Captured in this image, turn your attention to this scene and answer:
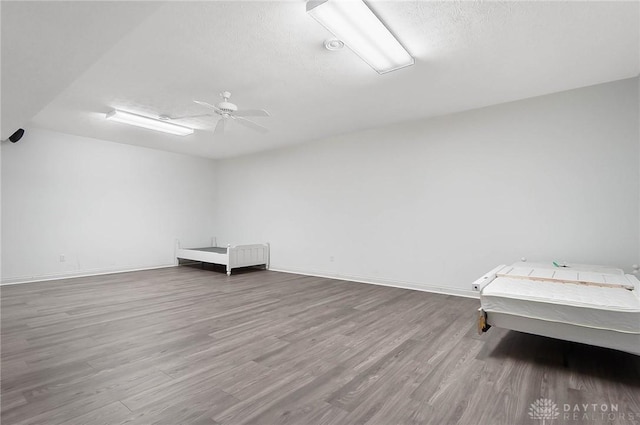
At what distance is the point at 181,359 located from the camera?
7.71 feet

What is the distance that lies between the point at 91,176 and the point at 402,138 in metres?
5.97

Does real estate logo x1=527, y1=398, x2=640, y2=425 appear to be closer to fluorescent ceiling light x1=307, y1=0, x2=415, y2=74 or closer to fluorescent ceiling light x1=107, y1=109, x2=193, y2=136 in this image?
fluorescent ceiling light x1=307, y1=0, x2=415, y2=74

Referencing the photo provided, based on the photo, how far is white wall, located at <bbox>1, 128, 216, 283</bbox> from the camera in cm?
517

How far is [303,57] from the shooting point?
2.93 meters

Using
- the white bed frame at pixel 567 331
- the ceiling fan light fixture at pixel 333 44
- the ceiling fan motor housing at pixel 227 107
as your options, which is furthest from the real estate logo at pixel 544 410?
the ceiling fan motor housing at pixel 227 107

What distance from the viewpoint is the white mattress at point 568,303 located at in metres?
2.04

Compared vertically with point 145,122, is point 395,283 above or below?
below

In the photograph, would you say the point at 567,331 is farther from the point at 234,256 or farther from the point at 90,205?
the point at 90,205

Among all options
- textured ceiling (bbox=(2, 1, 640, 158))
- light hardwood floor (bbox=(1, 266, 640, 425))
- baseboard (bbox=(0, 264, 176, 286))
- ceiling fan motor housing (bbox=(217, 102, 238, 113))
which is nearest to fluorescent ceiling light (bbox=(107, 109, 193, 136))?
textured ceiling (bbox=(2, 1, 640, 158))

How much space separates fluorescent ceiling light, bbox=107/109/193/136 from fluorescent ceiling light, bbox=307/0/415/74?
3.51 metres

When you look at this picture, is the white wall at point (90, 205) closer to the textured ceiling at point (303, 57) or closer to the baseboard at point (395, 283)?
the textured ceiling at point (303, 57)

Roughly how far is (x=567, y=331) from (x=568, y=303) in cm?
21

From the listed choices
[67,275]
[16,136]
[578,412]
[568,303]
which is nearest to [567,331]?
[568,303]

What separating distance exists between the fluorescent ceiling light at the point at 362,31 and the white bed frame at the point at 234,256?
4596mm
